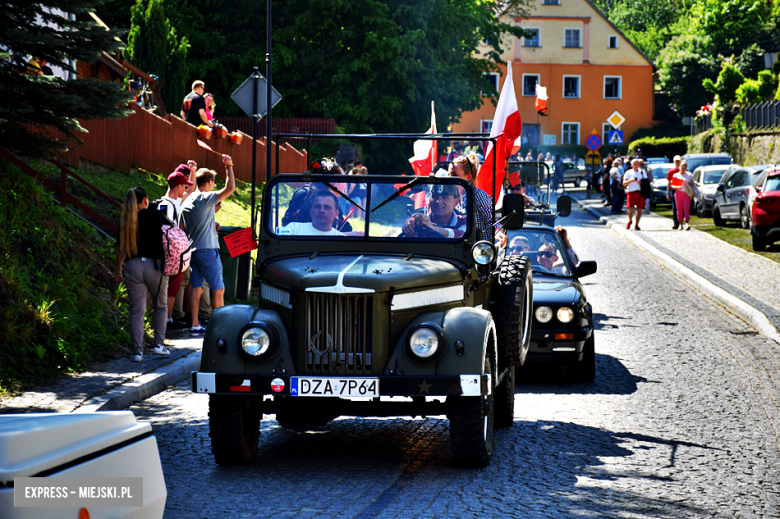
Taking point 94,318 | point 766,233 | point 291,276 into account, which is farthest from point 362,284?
point 766,233

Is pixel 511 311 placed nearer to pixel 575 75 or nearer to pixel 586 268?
pixel 586 268

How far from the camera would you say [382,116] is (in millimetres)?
40688

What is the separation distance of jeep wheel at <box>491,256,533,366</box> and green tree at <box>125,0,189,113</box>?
95.0 feet

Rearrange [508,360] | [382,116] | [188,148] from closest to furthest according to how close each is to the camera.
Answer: [508,360]
[188,148]
[382,116]

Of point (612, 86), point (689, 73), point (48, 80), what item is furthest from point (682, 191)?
point (612, 86)

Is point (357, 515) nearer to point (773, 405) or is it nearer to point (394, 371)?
point (394, 371)

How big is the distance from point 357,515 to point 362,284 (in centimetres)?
147

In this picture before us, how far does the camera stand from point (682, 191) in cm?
2736

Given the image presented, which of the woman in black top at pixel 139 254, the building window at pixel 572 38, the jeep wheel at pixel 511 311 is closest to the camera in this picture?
the jeep wheel at pixel 511 311

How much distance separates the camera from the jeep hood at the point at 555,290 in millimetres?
9422

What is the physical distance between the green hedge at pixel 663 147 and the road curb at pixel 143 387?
55.9 meters

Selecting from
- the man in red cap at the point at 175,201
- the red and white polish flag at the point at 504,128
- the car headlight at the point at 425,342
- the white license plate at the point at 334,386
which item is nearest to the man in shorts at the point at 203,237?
the man in red cap at the point at 175,201

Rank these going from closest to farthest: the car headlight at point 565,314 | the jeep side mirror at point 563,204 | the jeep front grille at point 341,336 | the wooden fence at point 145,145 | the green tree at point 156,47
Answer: the jeep front grille at point 341,336 → the car headlight at point 565,314 → the jeep side mirror at point 563,204 → the wooden fence at point 145,145 → the green tree at point 156,47

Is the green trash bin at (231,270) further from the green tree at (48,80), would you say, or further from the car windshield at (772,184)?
the car windshield at (772,184)
